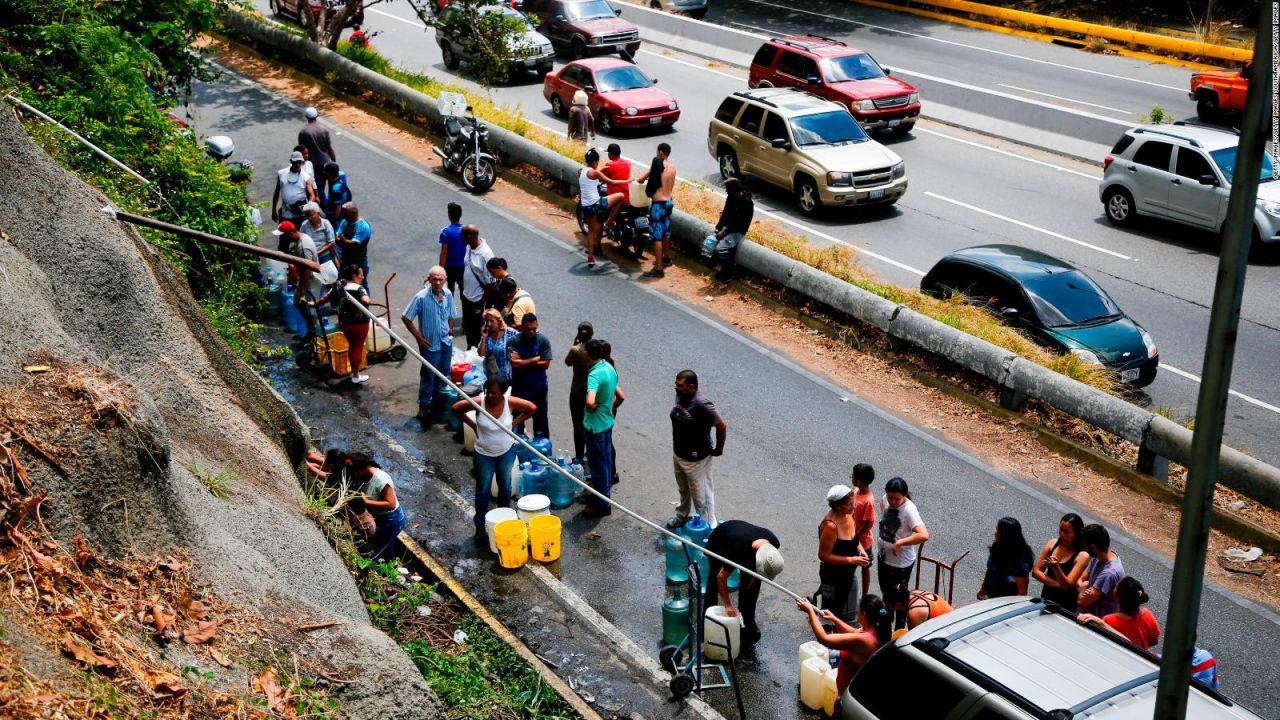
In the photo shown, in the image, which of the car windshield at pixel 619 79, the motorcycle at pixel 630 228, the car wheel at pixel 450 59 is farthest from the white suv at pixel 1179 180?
the car wheel at pixel 450 59

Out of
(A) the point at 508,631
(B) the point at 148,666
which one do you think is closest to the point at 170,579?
(B) the point at 148,666

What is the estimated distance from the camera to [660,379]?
1494cm

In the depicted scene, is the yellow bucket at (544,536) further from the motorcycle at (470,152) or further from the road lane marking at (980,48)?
the road lane marking at (980,48)

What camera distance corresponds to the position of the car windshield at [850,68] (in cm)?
2662

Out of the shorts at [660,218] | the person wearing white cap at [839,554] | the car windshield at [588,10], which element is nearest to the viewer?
the person wearing white cap at [839,554]

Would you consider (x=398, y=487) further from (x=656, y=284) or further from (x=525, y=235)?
(x=525, y=235)

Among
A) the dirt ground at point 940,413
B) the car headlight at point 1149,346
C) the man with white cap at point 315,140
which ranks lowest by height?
the dirt ground at point 940,413

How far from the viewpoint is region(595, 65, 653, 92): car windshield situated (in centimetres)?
2653

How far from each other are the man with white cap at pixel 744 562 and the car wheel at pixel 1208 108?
21797 mm

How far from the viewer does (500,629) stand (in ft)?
33.8

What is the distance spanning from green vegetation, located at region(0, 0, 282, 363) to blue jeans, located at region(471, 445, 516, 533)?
12.7ft

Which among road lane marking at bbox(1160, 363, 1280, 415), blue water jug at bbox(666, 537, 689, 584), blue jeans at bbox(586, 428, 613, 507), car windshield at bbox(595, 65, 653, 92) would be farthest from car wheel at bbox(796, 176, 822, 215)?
blue water jug at bbox(666, 537, 689, 584)

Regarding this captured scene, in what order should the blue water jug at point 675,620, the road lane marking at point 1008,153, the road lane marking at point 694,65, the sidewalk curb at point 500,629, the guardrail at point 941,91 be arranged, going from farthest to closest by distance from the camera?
the road lane marking at point 694,65, the guardrail at point 941,91, the road lane marking at point 1008,153, the blue water jug at point 675,620, the sidewalk curb at point 500,629

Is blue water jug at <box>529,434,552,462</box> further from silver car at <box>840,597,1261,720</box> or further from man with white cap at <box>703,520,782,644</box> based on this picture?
silver car at <box>840,597,1261,720</box>
